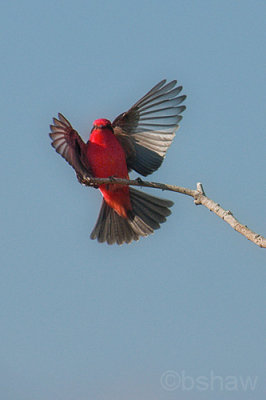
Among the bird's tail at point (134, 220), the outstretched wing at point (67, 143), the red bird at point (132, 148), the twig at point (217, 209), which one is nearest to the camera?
the twig at point (217, 209)

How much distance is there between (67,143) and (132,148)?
96 centimetres

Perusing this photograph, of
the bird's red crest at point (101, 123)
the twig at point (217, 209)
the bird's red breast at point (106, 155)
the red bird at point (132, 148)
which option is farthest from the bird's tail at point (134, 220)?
the twig at point (217, 209)

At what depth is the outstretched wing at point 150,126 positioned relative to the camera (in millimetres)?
8430

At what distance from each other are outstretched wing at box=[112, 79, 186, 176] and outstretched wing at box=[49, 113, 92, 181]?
0.71 m

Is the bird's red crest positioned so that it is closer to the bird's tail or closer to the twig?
the bird's tail

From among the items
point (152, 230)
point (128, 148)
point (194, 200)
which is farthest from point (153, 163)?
point (194, 200)

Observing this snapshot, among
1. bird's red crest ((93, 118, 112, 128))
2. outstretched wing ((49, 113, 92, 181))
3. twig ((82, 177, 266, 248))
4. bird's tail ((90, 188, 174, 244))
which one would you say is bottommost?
twig ((82, 177, 266, 248))

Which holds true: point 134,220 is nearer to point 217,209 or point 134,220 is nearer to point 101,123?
point 101,123

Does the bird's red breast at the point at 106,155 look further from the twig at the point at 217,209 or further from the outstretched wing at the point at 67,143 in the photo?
the twig at the point at 217,209

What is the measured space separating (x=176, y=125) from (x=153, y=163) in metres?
0.54

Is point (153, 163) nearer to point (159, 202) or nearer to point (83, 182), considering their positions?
point (159, 202)

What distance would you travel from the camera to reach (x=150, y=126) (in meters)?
8.70

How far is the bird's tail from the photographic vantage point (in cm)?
901

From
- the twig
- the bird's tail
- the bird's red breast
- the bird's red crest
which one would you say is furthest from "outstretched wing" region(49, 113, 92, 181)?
the twig
